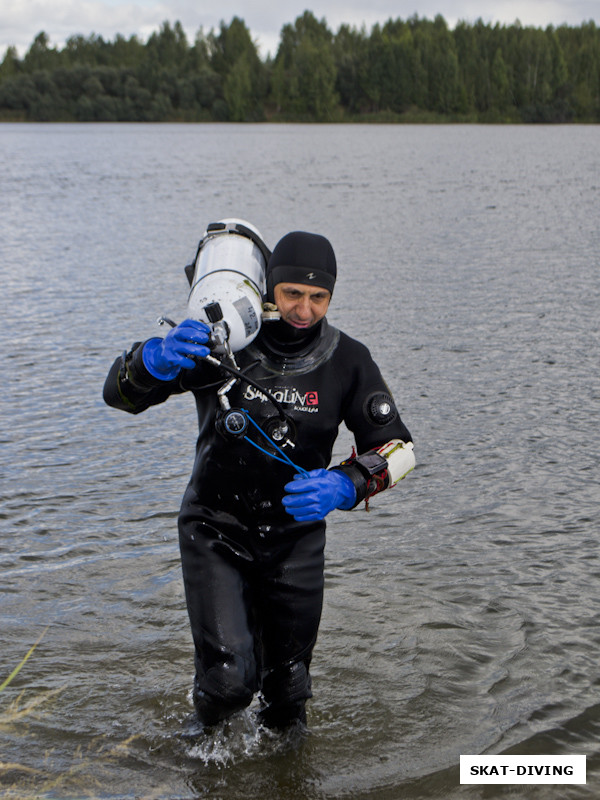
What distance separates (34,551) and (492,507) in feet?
12.5

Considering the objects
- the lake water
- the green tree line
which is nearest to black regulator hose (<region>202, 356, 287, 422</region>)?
the lake water

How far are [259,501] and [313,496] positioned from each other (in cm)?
46

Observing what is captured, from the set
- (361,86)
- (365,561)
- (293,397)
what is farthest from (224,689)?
(361,86)

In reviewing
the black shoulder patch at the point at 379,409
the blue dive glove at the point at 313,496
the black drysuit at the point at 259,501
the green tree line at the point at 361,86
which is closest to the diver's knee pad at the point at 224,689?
the black drysuit at the point at 259,501

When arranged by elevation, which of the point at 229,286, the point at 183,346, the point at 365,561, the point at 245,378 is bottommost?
the point at 365,561

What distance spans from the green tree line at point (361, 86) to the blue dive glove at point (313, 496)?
485 feet

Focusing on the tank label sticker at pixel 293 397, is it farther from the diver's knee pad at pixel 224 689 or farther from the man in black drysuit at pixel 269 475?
the diver's knee pad at pixel 224 689

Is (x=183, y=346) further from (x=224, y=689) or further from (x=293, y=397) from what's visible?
(x=224, y=689)

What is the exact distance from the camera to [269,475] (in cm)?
448

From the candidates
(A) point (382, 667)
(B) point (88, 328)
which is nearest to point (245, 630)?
(A) point (382, 667)

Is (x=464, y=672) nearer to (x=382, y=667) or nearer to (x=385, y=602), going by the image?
(x=382, y=667)

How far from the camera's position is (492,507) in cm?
857

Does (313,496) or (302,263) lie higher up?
(302,263)

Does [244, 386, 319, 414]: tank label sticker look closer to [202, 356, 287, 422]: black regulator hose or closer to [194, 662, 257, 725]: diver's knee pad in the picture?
[202, 356, 287, 422]: black regulator hose
